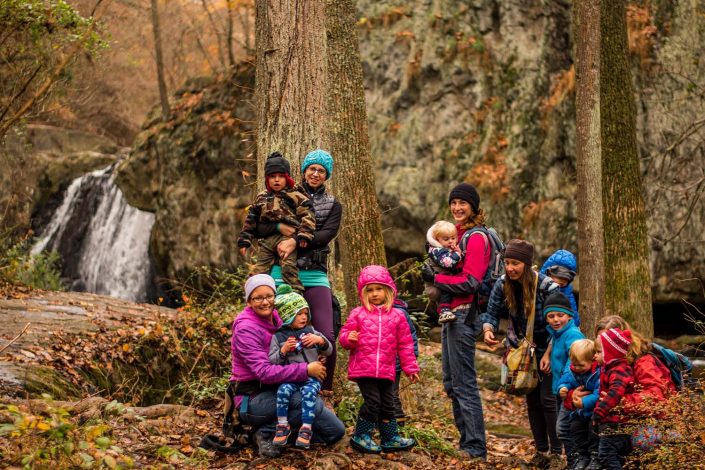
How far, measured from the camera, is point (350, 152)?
321 inches

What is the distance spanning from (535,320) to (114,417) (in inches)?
140

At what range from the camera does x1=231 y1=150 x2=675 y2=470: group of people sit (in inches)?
226

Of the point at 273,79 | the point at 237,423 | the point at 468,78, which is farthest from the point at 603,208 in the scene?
the point at 468,78

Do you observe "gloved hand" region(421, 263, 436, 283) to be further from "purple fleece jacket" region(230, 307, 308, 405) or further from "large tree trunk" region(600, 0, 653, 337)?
"large tree trunk" region(600, 0, 653, 337)

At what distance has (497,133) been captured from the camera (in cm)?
1631

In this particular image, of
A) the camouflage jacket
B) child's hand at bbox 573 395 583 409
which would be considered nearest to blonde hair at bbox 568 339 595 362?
child's hand at bbox 573 395 583 409

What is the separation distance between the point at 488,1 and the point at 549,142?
3556mm

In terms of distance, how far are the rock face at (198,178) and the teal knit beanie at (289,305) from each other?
1312 centimetres

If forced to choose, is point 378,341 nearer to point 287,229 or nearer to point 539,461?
point 287,229

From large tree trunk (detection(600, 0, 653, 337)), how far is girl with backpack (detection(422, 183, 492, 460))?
11.7 ft

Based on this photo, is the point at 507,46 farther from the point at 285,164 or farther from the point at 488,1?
the point at 285,164

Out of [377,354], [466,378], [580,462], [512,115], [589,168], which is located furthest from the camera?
[512,115]

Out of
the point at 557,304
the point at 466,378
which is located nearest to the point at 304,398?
the point at 466,378

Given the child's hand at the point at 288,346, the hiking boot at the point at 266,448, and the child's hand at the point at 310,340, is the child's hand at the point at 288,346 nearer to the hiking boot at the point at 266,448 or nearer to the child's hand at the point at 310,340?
the child's hand at the point at 310,340
